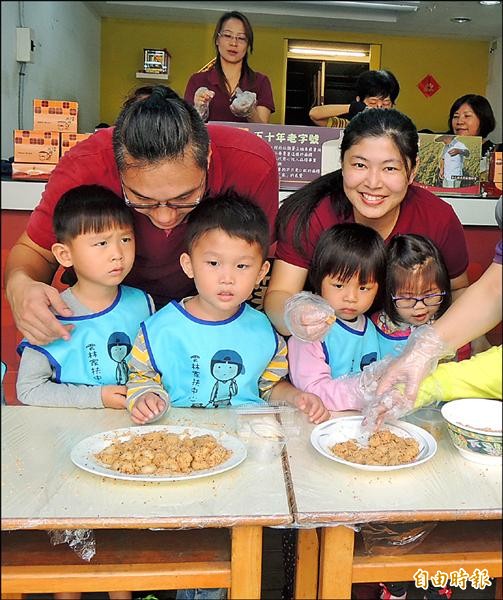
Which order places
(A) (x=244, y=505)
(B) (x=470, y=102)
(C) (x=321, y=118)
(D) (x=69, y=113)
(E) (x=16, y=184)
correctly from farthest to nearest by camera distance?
(B) (x=470, y=102), (C) (x=321, y=118), (D) (x=69, y=113), (E) (x=16, y=184), (A) (x=244, y=505)

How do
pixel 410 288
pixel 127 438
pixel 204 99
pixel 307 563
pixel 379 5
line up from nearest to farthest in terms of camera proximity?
pixel 379 5
pixel 307 563
pixel 127 438
pixel 410 288
pixel 204 99

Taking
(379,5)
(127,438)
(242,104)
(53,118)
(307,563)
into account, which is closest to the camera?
(379,5)

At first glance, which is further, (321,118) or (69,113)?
(321,118)

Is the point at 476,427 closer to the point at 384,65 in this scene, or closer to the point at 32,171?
the point at 32,171

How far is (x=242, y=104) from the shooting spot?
2492 mm

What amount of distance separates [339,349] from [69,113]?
1695 millimetres

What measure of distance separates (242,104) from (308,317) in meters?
1.38

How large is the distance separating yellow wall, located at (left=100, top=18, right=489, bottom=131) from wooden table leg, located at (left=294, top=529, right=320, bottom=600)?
2.52 metres

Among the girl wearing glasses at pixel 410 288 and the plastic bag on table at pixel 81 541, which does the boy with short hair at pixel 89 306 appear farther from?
the girl wearing glasses at pixel 410 288

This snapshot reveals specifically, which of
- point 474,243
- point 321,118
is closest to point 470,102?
point 321,118

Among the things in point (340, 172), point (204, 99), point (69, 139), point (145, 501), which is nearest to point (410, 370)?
point (145, 501)

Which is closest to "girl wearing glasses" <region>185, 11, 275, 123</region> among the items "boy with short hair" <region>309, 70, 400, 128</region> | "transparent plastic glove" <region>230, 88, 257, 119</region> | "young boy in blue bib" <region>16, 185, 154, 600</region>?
"transparent plastic glove" <region>230, 88, 257, 119</region>

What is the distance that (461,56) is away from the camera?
619 cm

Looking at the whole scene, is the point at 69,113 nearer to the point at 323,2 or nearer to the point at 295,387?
the point at 295,387
